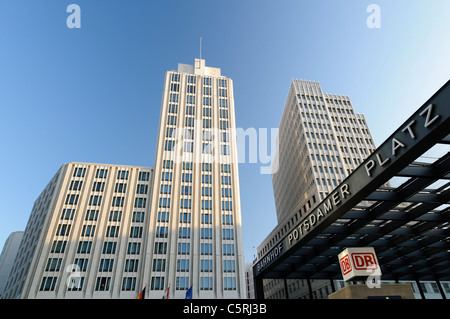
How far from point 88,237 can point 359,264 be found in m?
67.6

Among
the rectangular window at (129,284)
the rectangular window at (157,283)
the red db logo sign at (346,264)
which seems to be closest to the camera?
the red db logo sign at (346,264)

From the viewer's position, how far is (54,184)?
78.2m

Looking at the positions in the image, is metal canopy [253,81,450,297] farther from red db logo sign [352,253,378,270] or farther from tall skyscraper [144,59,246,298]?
tall skyscraper [144,59,246,298]

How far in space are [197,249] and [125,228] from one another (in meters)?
19.1

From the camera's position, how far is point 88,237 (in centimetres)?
6800

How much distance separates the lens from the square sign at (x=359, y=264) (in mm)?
14781

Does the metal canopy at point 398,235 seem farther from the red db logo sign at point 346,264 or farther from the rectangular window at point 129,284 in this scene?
the rectangular window at point 129,284

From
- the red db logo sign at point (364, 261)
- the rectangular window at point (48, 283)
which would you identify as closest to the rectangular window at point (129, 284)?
the rectangular window at point (48, 283)

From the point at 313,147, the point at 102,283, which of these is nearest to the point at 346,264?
the point at 102,283

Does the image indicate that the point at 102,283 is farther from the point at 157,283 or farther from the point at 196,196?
the point at 196,196

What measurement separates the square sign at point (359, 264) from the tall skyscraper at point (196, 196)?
5183 centimetres

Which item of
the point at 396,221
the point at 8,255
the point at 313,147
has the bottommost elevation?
the point at 396,221

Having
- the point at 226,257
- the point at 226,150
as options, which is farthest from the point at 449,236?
the point at 226,150

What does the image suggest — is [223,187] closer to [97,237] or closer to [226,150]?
[226,150]
